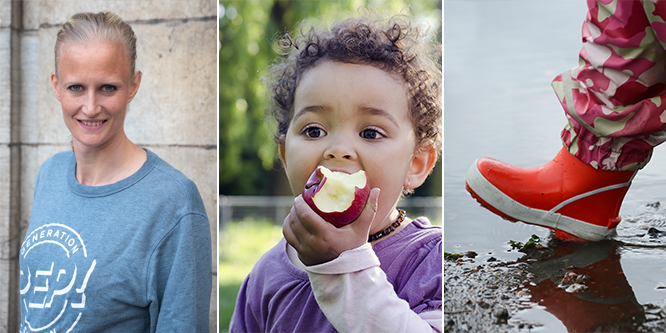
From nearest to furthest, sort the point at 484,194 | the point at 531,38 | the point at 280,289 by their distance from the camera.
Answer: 1. the point at 280,289
2. the point at 484,194
3. the point at 531,38

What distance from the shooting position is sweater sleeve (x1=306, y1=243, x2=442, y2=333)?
1009 mm

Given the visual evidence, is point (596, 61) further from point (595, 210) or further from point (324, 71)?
point (324, 71)

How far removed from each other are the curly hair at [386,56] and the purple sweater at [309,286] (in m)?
0.26

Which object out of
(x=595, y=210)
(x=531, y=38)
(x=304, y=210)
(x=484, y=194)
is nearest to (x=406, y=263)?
(x=304, y=210)

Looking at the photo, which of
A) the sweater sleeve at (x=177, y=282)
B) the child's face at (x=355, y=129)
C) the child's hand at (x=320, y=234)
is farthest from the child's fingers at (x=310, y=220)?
the sweater sleeve at (x=177, y=282)

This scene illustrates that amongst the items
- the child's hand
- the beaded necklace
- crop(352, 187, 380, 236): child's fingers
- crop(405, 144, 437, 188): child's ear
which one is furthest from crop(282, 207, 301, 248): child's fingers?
crop(405, 144, 437, 188): child's ear

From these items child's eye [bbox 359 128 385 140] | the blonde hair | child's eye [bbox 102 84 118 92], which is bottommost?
child's eye [bbox 359 128 385 140]

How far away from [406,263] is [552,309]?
0.37 metres

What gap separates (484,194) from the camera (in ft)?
5.04

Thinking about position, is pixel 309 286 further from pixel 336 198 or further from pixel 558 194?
pixel 558 194

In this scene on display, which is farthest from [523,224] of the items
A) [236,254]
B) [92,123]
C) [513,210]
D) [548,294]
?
[92,123]

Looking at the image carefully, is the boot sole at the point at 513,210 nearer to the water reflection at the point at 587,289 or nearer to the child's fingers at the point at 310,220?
the water reflection at the point at 587,289

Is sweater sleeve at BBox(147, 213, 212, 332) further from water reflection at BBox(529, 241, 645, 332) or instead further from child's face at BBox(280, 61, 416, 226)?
water reflection at BBox(529, 241, 645, 332)

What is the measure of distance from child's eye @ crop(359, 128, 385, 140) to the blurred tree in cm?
38
